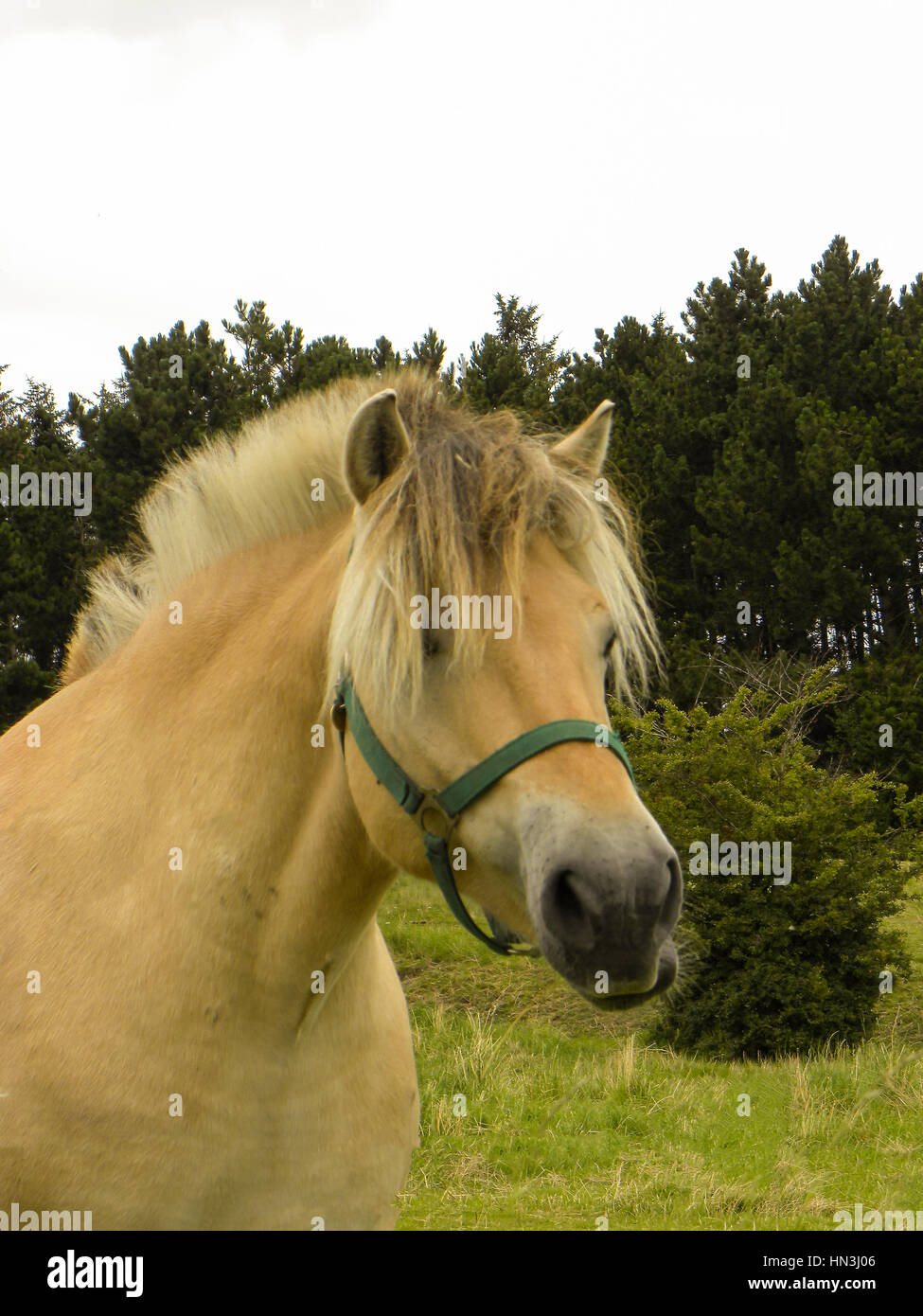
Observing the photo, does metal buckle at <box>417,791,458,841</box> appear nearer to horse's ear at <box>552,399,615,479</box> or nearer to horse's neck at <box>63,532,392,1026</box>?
horse's neck at <box>63,532,392,1026</box>

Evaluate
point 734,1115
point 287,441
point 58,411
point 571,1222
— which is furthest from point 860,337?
point 287,441

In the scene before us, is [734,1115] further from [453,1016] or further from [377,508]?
[377,508]

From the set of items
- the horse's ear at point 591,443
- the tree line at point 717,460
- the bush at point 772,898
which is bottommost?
the bush at point 772,898

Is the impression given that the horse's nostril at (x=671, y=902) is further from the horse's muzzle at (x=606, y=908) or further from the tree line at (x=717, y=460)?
the tree line at (x=717, y=460)

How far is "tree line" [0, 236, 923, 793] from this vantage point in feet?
49.7

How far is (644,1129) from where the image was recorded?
6566mm

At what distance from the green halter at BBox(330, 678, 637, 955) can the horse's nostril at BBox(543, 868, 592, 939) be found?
22cm

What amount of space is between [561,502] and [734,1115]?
18.5 feet

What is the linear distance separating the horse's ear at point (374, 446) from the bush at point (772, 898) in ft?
19.5

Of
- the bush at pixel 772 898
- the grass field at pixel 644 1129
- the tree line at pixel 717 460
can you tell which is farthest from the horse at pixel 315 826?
the tree line at pixel 717 460

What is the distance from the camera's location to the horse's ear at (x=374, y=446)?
2029mm

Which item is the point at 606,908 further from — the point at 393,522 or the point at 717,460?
the point at 717,460

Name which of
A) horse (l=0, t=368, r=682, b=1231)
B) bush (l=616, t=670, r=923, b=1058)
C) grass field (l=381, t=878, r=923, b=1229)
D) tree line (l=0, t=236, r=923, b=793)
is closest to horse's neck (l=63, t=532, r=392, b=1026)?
horse (l=0, t=368, r=682, b=1231)

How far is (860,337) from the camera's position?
19188mm
